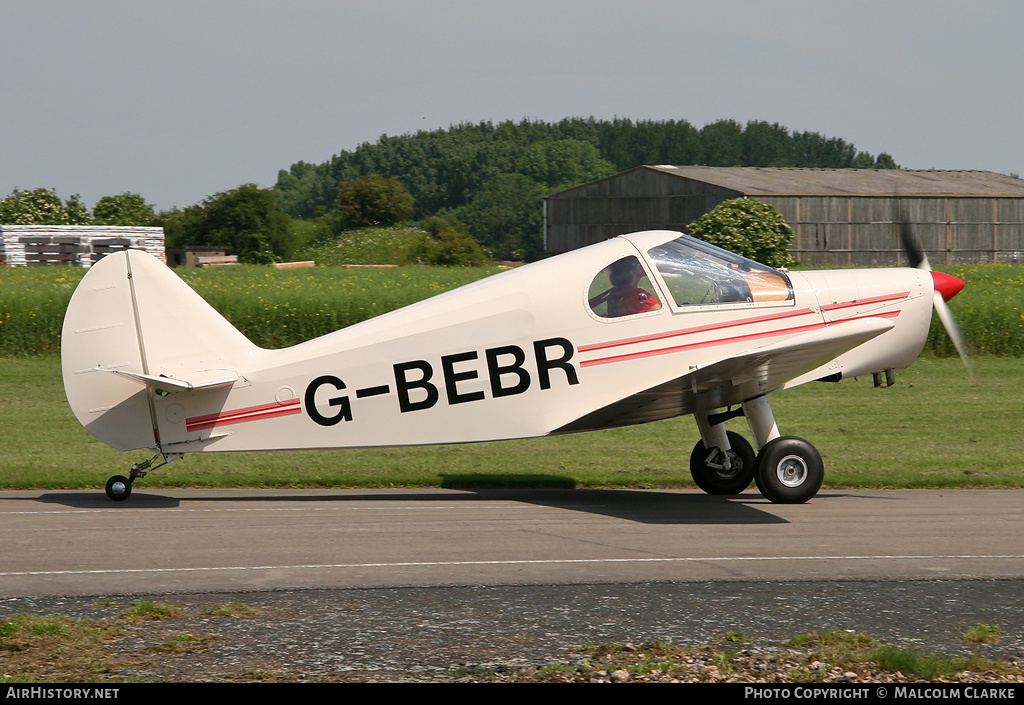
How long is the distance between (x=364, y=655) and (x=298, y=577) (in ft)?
6.64

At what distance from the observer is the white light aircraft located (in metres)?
10.2

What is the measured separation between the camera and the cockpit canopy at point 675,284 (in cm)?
1034

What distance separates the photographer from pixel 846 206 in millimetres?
63344

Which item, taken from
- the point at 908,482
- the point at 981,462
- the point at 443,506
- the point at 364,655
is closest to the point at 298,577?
the point at 364,655

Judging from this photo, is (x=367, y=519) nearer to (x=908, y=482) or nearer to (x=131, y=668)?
(x=131, y=668)

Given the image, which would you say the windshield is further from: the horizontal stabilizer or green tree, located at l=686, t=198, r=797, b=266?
green tree, located at l=686, t=198, r=797, b=266

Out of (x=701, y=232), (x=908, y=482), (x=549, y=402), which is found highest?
(x=701, y=232)

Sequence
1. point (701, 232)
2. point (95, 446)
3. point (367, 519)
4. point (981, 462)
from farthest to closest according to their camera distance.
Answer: point (701, 232) → point (95, 446) → point (981, 462) → point (367, 519)

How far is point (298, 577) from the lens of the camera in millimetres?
7621

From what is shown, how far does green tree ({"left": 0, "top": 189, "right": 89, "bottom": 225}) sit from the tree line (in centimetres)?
13

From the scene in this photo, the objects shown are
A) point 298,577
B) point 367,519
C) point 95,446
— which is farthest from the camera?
point 95,446

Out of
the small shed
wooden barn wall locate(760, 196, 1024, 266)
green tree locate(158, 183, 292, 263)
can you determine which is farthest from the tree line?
wooden barn wall locate(760, 196, 1024, 266)

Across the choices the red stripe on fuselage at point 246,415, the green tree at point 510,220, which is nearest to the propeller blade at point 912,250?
the red stripe on fuselage at point 246,415

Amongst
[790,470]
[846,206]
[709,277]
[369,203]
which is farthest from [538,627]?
[369,203]
